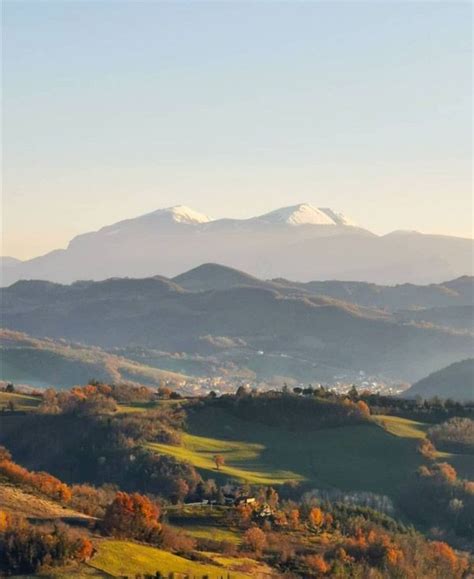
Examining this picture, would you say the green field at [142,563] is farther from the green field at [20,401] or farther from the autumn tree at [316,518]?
the green field at [20,401]

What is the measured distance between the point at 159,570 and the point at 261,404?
10446 centimetres

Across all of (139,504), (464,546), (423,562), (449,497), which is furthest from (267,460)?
(139,504)

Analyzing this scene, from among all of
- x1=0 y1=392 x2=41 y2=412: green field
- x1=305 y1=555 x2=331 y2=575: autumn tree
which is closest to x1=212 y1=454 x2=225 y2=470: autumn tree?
x1=0 y1=392 x2=41 y2=412: green field

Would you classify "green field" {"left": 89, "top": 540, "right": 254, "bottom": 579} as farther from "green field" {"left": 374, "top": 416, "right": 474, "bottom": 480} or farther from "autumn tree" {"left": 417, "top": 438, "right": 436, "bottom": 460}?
"autumn tree" {"left": 417, "top": 438, "right": 436, "bottom": 460}

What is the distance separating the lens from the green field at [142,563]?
2574 inches

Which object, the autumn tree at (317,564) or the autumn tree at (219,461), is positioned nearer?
the autumn tree at (317,564)

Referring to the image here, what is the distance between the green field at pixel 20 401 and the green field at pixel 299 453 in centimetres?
2282

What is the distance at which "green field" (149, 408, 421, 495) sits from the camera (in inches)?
5433

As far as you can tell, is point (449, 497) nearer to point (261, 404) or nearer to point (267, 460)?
point (267, 460)

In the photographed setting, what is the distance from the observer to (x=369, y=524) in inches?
3986

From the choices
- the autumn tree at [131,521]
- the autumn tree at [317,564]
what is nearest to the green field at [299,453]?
the autumn tree at [317,564]

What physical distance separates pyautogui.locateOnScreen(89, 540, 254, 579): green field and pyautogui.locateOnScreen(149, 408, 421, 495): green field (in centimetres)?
5833

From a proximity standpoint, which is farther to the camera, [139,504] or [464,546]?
[464,546]

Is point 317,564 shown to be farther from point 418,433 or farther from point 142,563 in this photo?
point 418,433
